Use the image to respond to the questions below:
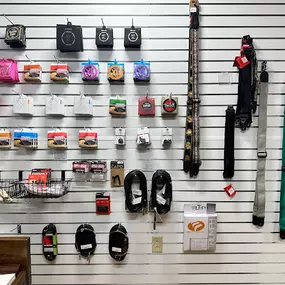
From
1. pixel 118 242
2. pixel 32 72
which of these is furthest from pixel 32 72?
pixel 118 242

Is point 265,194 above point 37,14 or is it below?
below

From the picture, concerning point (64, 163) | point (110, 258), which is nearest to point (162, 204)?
point (110, 258)

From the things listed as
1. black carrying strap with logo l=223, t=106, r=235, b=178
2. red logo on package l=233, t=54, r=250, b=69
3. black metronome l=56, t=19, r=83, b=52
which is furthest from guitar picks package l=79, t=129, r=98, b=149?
red logo on package l=233, t=54, r=250, b=69

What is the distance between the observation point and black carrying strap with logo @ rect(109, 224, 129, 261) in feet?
7.24

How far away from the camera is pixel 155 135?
2.26 meters

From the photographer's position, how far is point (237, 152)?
229 cm

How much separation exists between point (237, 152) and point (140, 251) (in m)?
1.23

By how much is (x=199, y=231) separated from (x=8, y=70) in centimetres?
211

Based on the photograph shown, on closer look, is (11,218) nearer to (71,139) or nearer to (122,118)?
(71,139)

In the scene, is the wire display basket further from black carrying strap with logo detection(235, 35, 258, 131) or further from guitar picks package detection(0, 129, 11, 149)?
black carrying strap with logo detection(235, 35, 258, 131)

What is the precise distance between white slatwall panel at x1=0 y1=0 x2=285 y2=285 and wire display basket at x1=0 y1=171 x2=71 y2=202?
0.09 m

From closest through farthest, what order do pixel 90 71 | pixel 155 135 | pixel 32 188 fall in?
pixel 32 188, pixel 90 71, pixel 155 135

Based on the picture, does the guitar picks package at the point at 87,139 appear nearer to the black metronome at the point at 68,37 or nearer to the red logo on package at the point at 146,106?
the red logo on package at the point at 146,106

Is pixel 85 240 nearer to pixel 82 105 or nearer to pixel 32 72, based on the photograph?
pixel 82 105
